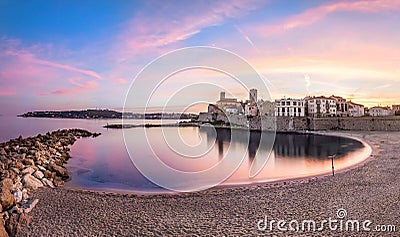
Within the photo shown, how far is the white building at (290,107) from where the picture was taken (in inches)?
2458

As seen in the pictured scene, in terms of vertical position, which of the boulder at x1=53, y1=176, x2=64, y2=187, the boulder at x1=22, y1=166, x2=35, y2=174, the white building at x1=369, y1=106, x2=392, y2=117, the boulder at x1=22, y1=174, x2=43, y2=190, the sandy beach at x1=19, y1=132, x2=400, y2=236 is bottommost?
the boulder at x1=53, y1=176, x2=64, y2=187

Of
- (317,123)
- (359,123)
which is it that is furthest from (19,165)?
(317,123)

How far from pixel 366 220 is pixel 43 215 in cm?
740

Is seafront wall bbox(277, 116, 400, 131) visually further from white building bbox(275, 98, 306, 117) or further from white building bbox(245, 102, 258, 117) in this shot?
white building bbox(245, 102, 258, 117)

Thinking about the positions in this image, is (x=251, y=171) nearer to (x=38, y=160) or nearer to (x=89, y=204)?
(x=89, y=204)

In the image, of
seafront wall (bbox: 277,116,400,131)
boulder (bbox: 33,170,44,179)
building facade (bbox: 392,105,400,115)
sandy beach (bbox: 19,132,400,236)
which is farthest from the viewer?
building facade (bbox: 392,105,400,115)

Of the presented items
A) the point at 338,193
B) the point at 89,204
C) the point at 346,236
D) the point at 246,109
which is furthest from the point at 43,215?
the point at 246,109

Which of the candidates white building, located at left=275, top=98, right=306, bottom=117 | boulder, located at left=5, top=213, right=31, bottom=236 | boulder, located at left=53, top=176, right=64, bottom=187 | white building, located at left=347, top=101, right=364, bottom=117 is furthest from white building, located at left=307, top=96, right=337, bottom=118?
boulder, located at left=5, top=213, right=31, bottom=236

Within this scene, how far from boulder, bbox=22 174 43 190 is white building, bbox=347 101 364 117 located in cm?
6913

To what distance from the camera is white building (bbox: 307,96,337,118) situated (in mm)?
62263

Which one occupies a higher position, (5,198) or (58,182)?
(5,198)

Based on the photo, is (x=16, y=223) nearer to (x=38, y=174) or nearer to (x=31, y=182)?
(x=31, y=182)

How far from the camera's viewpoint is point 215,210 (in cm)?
759

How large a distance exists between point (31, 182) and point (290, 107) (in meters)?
58.6
